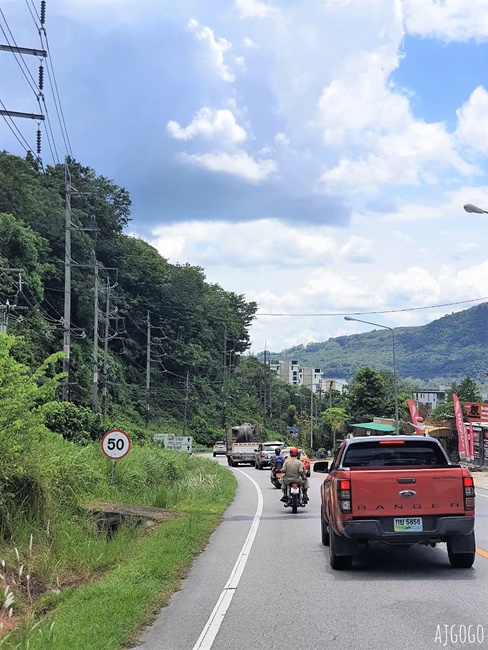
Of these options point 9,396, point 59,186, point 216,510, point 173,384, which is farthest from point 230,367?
point 9,396

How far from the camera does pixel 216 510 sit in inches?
793

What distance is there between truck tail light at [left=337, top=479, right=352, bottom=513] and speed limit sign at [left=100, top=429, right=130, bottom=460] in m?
→ 9.58

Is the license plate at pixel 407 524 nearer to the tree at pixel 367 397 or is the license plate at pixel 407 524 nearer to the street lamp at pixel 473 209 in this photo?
the street lamp at pixel 473 209

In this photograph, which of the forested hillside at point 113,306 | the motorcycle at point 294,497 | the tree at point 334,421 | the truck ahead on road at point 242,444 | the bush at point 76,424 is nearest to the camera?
the motorcycle at point 294,497

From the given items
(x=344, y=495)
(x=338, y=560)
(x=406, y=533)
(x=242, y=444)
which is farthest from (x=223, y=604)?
(x=242, y=444)

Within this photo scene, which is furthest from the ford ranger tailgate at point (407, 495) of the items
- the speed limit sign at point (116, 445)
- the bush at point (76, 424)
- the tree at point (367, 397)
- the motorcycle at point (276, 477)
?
the tree at point (367, 397)

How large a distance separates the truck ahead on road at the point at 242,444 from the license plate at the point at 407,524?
160 ft

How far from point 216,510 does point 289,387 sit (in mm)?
137117

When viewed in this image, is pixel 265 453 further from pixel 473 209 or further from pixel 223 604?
pixel 223 604

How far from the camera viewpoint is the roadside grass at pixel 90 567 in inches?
290

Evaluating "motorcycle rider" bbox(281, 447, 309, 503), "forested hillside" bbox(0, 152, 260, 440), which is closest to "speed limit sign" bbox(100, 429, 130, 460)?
"motorcycle rider" bbox(281, 447, 309, 503)

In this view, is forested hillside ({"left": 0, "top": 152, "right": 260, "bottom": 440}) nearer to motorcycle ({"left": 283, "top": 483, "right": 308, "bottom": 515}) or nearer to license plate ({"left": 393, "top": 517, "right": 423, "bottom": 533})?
motorcycle ({"left": 283, "top": 483, "right": 308, "bottom": 515})

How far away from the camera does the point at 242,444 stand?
5866 centimetres

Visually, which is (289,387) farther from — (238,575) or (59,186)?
(238,575)
